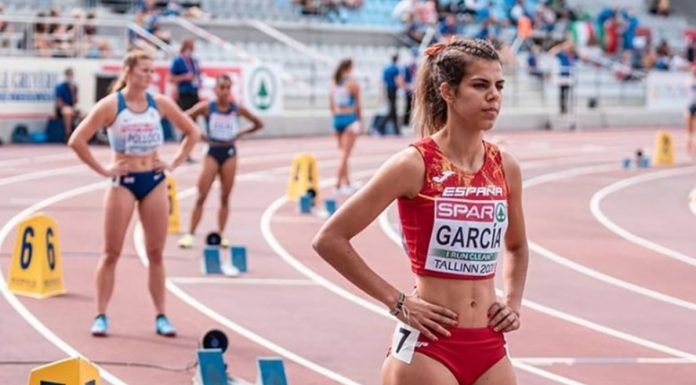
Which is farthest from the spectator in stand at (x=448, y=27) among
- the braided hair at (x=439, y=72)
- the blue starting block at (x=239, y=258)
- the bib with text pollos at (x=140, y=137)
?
the braided hair at (x=439, y=72)

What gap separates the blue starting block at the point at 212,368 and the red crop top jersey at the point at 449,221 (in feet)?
11.0

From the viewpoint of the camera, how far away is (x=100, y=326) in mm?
10227

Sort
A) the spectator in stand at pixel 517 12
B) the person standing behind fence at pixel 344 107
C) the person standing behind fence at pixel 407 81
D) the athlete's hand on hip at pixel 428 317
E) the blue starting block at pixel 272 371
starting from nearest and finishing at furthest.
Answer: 1. the athlete's hand on hip at pixel 428 317
2. the blue starting block at pixel 272 371
3. the person standing behind fence at pixel 344 107
4. the person standing behind fence at pixel 407 81
5. the spectator in stand at pixel 517 12

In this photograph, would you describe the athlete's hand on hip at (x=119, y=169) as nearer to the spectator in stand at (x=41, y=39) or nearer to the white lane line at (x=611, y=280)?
the white lane line at (x=611, y=280)

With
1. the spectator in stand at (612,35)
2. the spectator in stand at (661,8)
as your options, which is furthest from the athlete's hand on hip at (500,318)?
the spectator in stand at (661,8)

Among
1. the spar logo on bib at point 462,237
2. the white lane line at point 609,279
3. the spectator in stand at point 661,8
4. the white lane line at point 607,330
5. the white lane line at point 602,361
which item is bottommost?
the white lane line at point 609,279

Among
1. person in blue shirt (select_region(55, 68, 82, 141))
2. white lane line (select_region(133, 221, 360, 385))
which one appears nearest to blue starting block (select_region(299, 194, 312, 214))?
white lane line (select_region(133, 221, 360, 385))

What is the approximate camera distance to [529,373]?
923 cm

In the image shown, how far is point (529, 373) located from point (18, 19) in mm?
21618

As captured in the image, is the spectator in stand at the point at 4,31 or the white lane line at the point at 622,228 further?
the spectator in stand at the point at 4,31

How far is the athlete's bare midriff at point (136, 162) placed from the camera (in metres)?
10.0

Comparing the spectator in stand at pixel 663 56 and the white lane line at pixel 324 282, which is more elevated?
the spectator in stand at pixel 663 56

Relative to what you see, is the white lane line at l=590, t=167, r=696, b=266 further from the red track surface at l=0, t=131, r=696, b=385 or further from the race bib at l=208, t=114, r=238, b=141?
the race bib at l=208, t=114, r=238, b=141

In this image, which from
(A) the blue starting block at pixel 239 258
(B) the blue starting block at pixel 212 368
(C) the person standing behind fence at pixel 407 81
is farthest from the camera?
(C) the person standing behind fence at pixel 407 81
